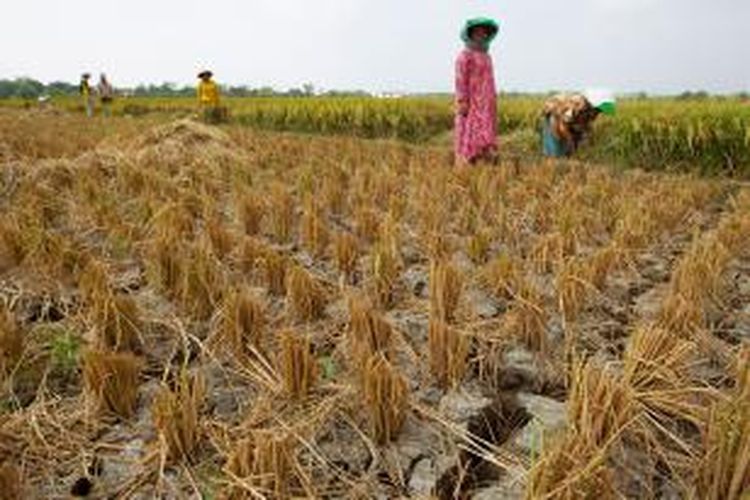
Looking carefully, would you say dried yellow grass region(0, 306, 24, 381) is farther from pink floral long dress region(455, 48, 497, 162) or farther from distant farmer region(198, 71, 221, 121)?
distant farmer region(198, 71, 221, 121)

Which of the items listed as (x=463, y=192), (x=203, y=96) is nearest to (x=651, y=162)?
(x=463, y=192)

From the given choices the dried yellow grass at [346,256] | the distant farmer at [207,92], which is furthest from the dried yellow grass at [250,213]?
the distant farmer at [207,92]

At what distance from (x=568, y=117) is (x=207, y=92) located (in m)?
9.59

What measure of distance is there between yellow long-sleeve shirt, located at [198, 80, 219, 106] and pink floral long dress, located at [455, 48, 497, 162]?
970 centimetres

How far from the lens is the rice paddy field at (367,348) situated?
1.81m

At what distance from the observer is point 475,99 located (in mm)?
6824

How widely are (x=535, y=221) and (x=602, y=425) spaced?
2.66 m

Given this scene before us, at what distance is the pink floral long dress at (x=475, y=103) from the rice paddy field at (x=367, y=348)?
187cm

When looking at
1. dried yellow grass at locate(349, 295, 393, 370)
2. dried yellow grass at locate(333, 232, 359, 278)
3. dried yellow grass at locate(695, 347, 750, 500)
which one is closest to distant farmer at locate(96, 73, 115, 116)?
dried yellow grass at locate(333, 232, 359, 278)

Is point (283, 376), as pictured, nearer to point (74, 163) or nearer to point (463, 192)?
point (463, 192)

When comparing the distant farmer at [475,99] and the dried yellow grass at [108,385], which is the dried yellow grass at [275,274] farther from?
the distant farmer at [475,99]

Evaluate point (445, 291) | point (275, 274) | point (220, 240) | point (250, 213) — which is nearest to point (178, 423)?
point (445, 291)

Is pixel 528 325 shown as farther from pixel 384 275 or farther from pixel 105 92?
pixel 105 92

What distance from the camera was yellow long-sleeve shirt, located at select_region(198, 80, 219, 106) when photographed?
50.9 ft
